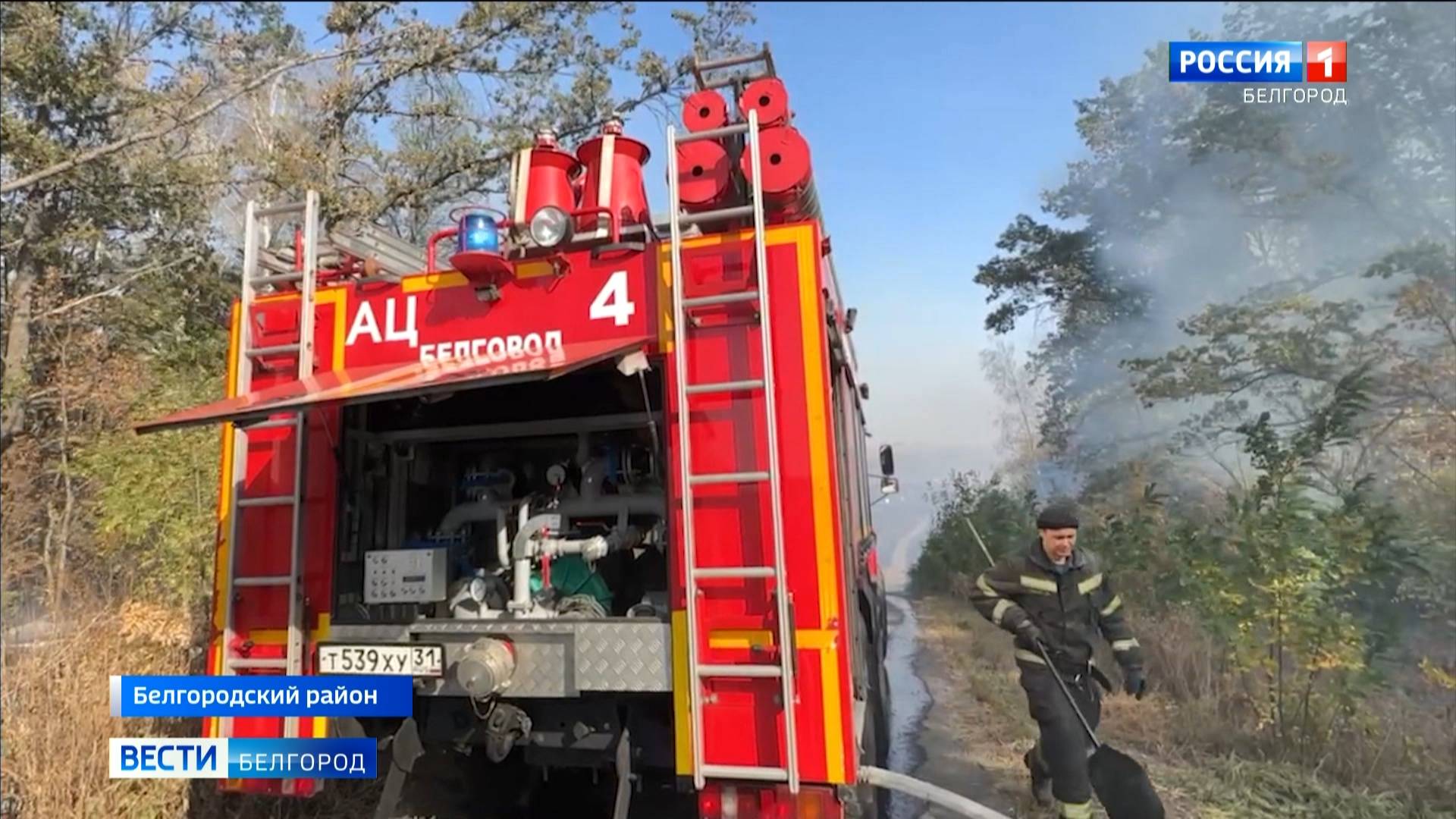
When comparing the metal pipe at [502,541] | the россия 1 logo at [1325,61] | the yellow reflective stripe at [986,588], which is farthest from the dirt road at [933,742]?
the россия 1 logo at [1325,61]

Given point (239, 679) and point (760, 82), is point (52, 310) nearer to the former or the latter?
point (239, 679)

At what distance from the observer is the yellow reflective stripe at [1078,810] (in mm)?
3945

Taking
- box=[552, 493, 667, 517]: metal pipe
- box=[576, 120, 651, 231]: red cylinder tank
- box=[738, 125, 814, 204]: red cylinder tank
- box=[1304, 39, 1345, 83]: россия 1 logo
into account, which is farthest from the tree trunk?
box=[1304, 39, 1345, 83]: россия 1 logo

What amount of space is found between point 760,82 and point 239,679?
312cm

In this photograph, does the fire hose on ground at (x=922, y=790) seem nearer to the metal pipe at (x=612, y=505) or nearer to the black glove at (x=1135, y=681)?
the metal pipe at (x=612, y=505)

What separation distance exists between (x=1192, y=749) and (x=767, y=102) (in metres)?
4.81

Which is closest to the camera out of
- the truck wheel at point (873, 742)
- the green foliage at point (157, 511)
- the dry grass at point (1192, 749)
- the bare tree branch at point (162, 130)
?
the truck wheel at point (873, 742)

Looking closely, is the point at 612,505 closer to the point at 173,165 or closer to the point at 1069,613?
the point at 1069,613

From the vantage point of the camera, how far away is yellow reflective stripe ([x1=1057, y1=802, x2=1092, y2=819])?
3945 millimetres

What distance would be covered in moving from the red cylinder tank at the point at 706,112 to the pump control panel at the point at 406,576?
2094 mm

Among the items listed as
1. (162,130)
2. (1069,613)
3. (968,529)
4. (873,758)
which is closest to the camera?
(873,758)

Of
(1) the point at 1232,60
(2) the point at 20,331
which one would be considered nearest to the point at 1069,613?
(1) the point at 1232,60

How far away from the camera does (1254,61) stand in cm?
588

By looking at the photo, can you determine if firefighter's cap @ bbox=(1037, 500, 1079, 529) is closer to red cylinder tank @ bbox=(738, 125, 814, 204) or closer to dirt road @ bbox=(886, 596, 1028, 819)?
dirt road @ bbox=(886, 596, 1028, 819)
